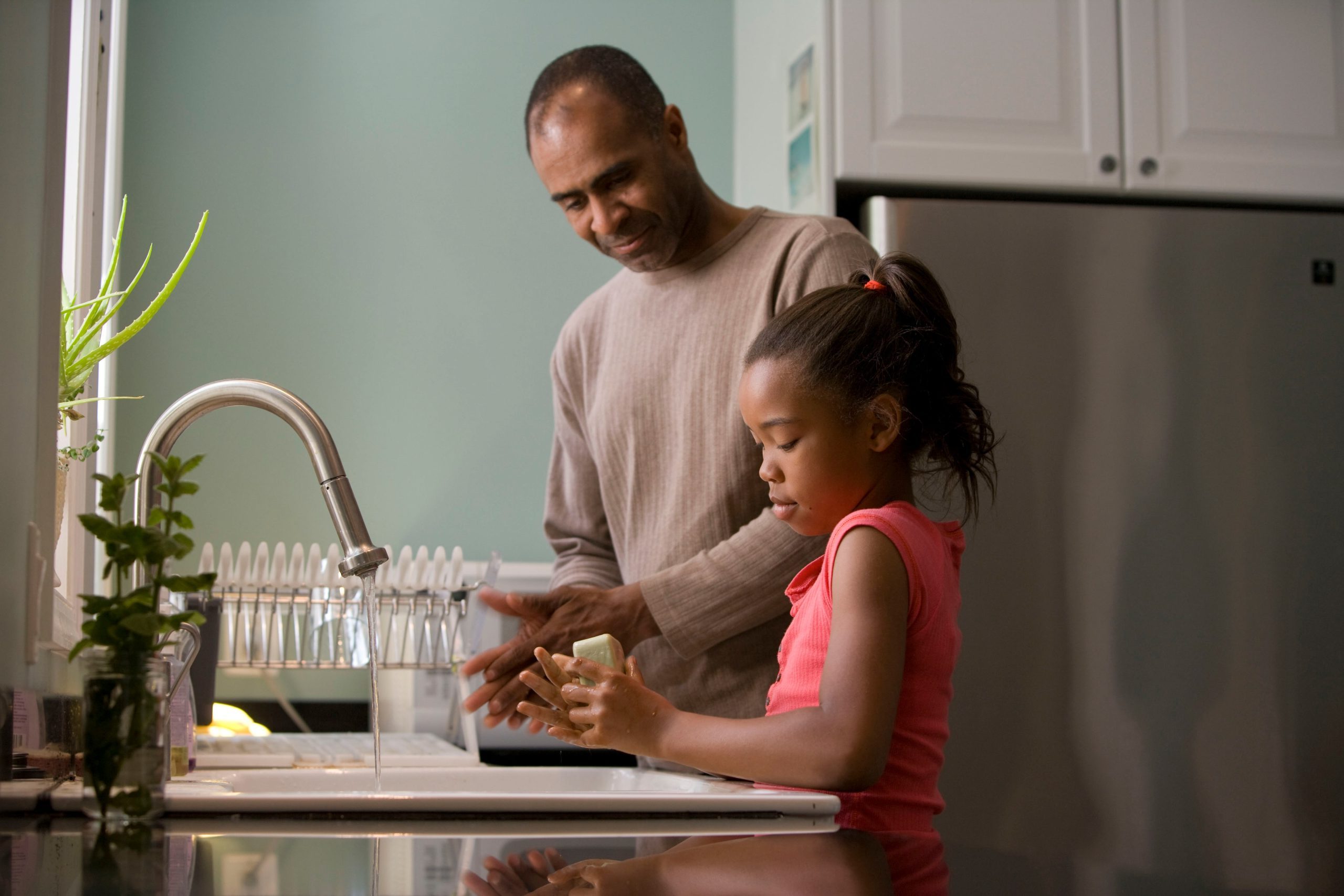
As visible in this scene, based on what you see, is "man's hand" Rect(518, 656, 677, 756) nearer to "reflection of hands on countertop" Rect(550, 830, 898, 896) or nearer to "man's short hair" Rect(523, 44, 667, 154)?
"reflection of hands on countertop" Rect(550, 830, 898, 896)

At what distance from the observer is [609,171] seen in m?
1.40

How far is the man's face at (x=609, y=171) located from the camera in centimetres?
140

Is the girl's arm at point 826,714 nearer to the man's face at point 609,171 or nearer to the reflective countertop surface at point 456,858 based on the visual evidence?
the reflective countertop surface at point 456,858

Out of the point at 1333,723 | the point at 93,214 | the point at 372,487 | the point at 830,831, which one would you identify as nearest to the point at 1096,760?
the point at 1333,723

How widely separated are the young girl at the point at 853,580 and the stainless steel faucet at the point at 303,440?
0.52 feet

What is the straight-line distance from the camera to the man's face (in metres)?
1.40

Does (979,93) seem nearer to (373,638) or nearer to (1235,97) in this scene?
(1235,97)

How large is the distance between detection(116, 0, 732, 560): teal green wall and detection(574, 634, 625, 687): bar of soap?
4.92 ft

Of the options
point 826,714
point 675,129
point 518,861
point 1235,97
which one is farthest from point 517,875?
point 1235,97

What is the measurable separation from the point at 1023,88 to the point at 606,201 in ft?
2.81

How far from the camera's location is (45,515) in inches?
35.7

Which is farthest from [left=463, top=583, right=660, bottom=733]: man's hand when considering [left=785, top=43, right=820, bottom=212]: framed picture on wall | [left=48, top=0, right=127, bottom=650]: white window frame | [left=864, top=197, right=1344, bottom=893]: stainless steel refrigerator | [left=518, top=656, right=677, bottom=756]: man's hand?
[left=785, top=43, right=820, bottom=212]: framed picture on wall

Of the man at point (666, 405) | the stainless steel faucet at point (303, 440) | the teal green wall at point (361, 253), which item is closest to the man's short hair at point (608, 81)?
the man at point (666, 405)

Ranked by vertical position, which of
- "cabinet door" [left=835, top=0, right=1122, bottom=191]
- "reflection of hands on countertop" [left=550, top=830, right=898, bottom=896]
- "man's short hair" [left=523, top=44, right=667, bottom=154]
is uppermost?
"cabinet door" [left=835, top=0, right=1122, bottom=191]
